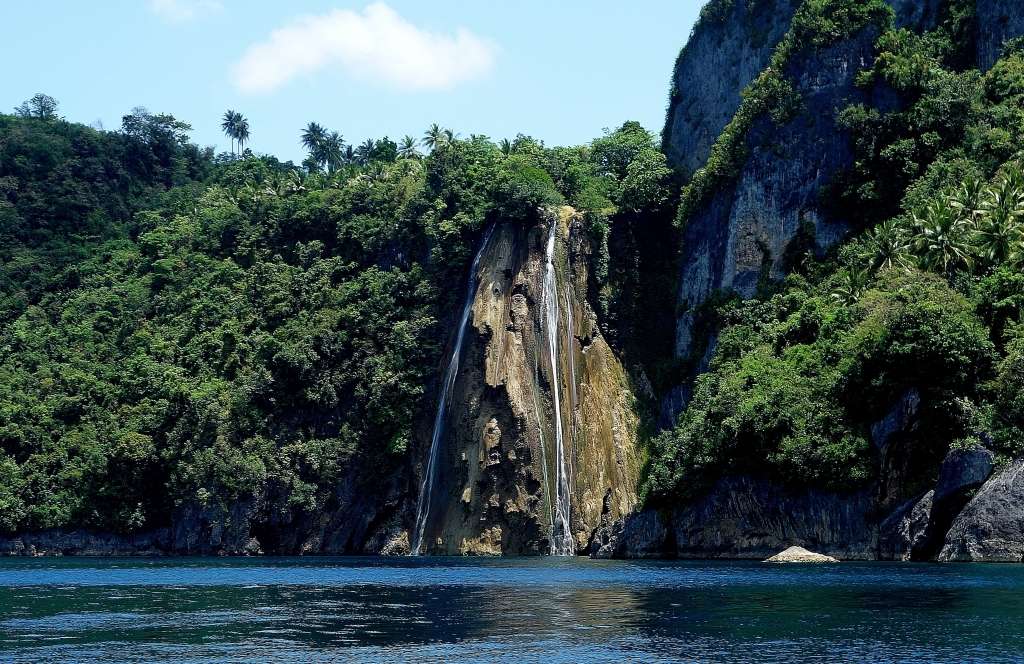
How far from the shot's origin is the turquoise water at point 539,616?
31844 mm

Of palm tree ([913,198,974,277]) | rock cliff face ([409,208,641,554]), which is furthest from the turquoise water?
rock cliff face ([409,208,641,554])

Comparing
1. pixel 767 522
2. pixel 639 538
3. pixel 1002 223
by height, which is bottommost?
pixel 639 538

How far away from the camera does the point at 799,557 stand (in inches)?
2411

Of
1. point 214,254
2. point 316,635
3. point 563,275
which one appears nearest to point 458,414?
point 563,275

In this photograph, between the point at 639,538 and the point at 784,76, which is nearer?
the point at 639,538

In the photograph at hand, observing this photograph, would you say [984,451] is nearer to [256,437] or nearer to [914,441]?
[914,441]

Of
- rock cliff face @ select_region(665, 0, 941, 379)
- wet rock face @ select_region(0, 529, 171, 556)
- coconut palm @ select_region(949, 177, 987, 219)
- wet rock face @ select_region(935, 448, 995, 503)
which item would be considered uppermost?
rock cliff face @ select_region(665, 0, 941, 379)

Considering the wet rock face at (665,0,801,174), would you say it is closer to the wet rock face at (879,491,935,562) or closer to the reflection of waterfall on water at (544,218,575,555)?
the reflection of waterfall on water at (544,218,575,555)

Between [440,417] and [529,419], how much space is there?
6554mm

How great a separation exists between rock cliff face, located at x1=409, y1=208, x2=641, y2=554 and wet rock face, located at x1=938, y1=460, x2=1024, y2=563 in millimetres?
30309

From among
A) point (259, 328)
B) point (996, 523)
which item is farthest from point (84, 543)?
point (996, 523)

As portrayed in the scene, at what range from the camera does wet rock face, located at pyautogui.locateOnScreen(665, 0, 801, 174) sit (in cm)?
9669

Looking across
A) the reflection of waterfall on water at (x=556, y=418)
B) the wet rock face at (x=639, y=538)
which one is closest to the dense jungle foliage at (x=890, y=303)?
the wet rock face at (x=639, y=538)

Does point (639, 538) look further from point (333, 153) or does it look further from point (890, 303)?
point (333, 153)
